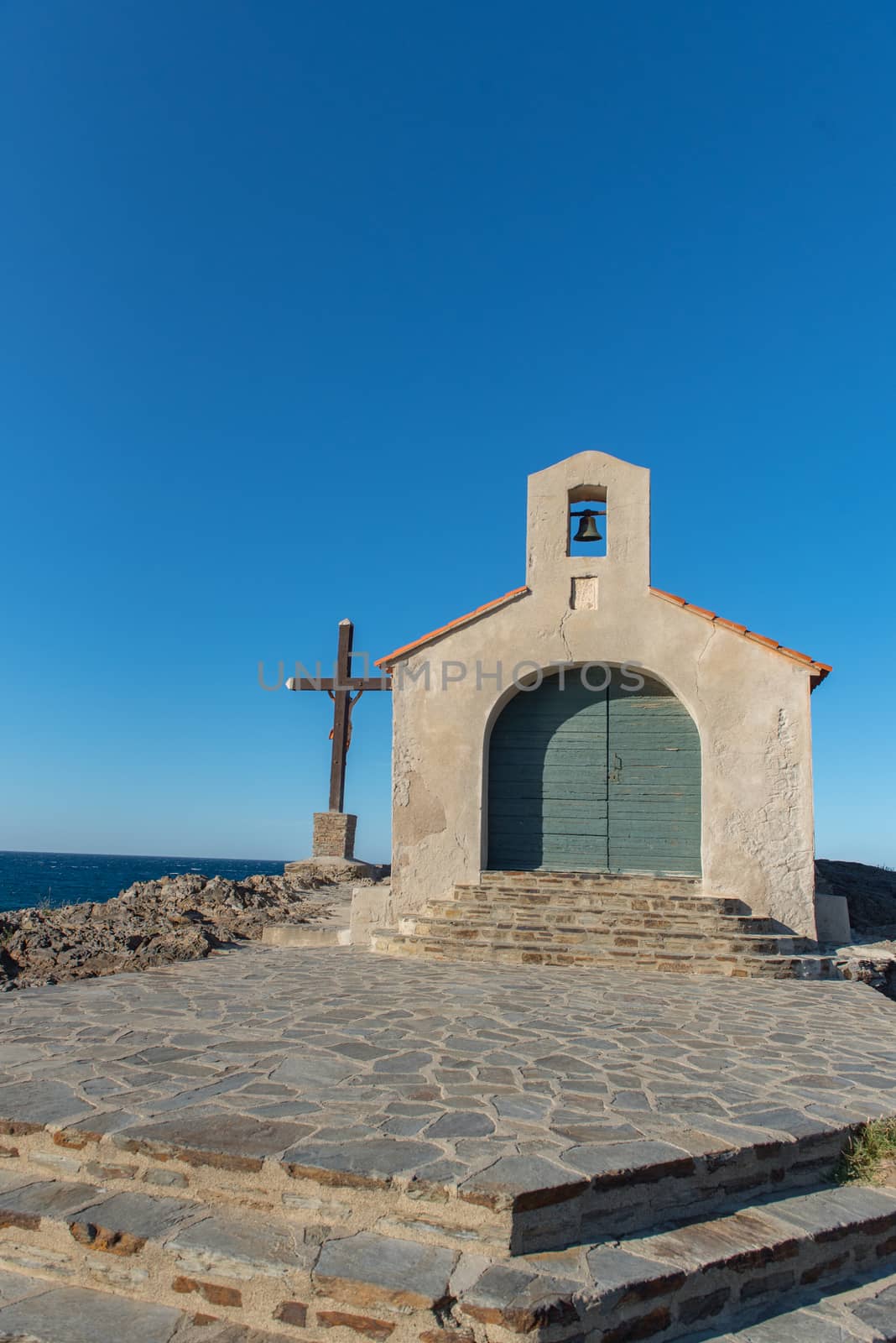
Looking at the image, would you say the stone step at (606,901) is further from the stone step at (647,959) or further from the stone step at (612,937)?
the stone step at (647,959)

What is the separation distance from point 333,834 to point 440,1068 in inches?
510

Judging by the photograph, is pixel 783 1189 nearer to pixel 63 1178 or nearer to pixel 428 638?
pixel 63 1178

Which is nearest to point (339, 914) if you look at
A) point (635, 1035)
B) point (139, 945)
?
point (139, 945)

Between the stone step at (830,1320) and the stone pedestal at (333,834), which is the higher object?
the stone pedestal at (333,834)

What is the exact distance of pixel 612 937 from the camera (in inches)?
384

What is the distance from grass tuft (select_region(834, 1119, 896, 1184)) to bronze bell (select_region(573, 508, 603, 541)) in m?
8.49

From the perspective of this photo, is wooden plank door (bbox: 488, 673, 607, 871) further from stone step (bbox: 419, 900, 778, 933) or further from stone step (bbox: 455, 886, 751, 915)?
stone step (bbox: 419, 900, 778, 933)

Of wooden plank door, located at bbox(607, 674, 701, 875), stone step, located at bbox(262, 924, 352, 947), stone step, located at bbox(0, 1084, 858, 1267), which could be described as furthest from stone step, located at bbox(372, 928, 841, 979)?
stone step, located at bbox(0, 1084, 858, 1267)

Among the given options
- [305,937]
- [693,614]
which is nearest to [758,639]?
[693,614]

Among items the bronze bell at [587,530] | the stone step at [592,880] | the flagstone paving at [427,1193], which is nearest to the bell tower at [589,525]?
the bronze bell at [587,530]

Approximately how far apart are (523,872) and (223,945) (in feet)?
12.5

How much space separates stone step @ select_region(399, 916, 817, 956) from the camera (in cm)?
959

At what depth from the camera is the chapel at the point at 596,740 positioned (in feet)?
35.2

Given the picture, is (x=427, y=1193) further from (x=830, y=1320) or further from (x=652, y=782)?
(x=652, y=782)
